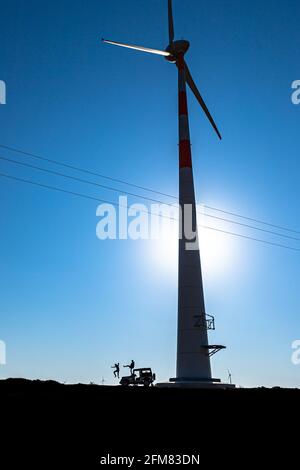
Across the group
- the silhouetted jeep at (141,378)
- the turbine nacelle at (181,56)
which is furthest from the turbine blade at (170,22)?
the silhouetted jeep at (141,378)

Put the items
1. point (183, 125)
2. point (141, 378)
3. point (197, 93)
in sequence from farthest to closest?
point (197, 93)
point (183, 125)
point (141, 378)

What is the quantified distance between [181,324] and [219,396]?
52.8 feet

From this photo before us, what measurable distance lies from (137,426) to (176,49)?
146 ft

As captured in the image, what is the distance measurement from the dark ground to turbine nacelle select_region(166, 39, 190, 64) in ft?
133

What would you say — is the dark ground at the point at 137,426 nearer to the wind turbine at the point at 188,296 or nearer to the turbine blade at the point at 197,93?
the wind turbine at the point at 188,296

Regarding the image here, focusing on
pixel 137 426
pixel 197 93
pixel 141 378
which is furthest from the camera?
pixel 197 93

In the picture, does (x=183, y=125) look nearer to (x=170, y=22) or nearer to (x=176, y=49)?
(x=176, y=49)

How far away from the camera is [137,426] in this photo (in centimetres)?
1945

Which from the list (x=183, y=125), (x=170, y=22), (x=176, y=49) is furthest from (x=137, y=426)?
(x=170, y=22)

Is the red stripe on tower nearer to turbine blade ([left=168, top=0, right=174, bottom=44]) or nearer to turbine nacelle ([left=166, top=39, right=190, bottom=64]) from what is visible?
turbine nacelle ([left=166, top=39, right=190, bottom=64])

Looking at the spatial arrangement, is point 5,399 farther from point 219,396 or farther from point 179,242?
point 179,242

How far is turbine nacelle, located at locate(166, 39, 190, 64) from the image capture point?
5066cm
